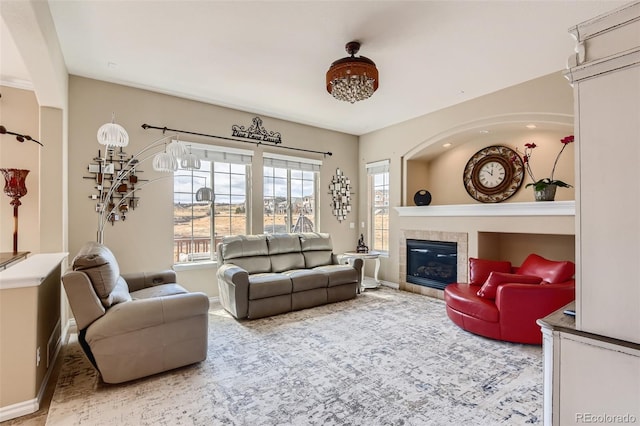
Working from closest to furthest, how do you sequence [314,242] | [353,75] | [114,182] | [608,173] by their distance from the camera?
[608,173]
[353,75]
[114,182]
[314,242]

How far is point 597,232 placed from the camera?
4.06ft

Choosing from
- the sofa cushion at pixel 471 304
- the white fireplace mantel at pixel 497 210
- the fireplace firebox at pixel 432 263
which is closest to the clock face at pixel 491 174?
the white fireplace mantel at pixel 497 210

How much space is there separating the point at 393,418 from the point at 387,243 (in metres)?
4.20

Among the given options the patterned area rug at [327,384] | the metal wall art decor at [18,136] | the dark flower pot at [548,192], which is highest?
the metal wall art decor at [18,136]

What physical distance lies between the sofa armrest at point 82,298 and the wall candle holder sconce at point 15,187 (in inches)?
77.0

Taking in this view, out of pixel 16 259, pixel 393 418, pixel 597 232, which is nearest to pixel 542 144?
pixel 597 232

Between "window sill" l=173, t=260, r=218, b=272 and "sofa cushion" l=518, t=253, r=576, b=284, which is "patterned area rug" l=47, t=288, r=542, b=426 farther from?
"window sill" l=173, t=260, r=218, b=272

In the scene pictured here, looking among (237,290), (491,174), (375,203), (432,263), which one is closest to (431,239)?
(432,263)

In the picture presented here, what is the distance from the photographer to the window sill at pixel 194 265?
4461 millimetres

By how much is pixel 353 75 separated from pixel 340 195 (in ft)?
11.7

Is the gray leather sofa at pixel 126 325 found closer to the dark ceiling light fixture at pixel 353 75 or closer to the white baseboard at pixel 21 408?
the white baseboard at pixel 21 408

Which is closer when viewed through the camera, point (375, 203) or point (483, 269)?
point (483, 269)

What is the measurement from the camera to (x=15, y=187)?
11.1 ft

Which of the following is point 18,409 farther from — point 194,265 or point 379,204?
point 379,204
